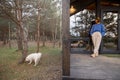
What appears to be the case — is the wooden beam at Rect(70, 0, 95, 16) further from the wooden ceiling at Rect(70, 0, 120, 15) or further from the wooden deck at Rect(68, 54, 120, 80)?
Result: the wooden deck at Rect(68, 54, 120, 80)

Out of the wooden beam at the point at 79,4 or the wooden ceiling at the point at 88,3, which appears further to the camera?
the wooden beam at the point at 79,4

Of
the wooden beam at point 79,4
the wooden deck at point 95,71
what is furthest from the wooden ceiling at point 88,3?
the wooden deck at point 95,71

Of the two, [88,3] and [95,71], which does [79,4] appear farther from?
[95,71]

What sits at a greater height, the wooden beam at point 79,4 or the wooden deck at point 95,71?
the wooden beam at point 79,4

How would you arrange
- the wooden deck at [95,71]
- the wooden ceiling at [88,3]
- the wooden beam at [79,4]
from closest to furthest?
1. the wooden deck at [95,71]
2. the wooden ceiling at [88,3]
3. the wooden beam at [79,4]

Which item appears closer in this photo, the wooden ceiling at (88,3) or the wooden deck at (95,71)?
the wooden deck at (95,71)

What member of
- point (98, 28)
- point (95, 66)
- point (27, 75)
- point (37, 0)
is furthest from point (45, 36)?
point (95, 66)

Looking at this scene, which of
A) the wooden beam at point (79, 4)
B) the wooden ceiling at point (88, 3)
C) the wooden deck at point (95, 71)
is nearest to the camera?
the wooden deck at point (95, 71)

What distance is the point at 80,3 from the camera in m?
9.28

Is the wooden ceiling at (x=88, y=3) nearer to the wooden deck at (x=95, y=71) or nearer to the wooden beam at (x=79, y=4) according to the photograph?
the wooden beam at (x=79, y=4)

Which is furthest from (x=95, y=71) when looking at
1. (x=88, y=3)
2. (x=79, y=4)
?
(x=79, y=4)

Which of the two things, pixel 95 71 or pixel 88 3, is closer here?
pixel 95 71

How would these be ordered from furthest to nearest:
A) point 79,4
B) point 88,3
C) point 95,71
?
point 79,4
point 88,3
point 95,71

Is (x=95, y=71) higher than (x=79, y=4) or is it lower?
lower
